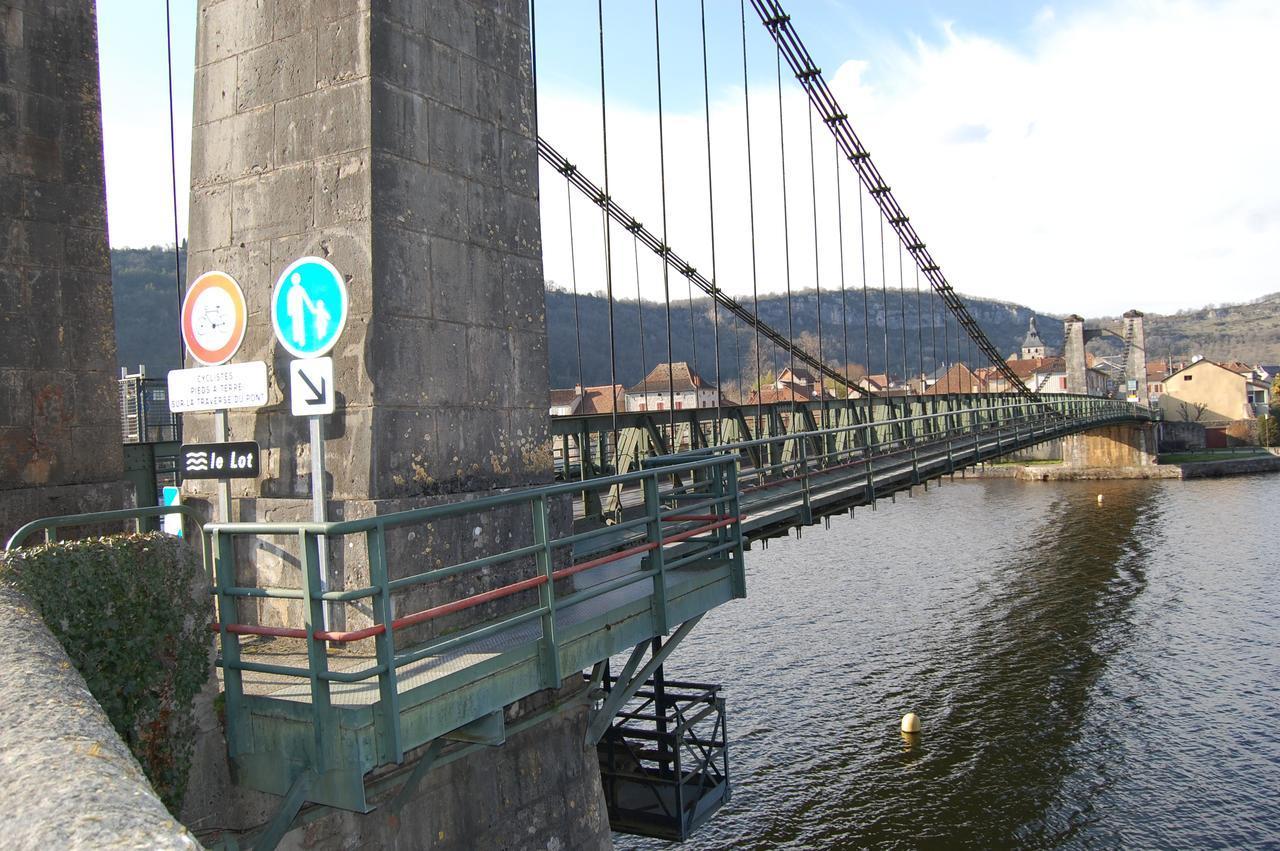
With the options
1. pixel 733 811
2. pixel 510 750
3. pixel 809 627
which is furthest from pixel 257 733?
pixel 809 627

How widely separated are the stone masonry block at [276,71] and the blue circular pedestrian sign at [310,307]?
1.13 meters

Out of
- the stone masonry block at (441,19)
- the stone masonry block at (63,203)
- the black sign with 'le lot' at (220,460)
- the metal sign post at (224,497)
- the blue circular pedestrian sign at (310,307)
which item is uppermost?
the stone masonry block at (441,19)

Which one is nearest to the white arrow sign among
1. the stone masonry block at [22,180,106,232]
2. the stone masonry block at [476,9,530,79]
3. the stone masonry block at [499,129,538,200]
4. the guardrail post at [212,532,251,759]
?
the guardrail post at [212,532,251,759]

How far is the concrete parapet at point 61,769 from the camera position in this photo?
77.3 inches

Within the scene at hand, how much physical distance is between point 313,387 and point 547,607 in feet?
5.05

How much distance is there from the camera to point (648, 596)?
596cm

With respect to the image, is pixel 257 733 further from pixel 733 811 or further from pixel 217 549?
pixel 733 811

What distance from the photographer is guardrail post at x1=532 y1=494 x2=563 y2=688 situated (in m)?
4.78

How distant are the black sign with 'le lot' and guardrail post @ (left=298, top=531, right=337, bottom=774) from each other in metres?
1.07

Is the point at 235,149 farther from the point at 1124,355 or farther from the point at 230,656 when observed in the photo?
the point at 1124,355

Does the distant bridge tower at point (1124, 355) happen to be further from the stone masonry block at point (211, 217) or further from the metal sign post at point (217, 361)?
the metal sign post at point (217, 361)

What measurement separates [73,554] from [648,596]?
3195mm

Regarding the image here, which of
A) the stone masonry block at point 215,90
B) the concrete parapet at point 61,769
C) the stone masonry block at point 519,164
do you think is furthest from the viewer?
the stone masonry block at point 519,164

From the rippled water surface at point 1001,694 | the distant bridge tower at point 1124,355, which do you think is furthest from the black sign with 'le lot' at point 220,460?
the distant bridge tower at point 1124,355
